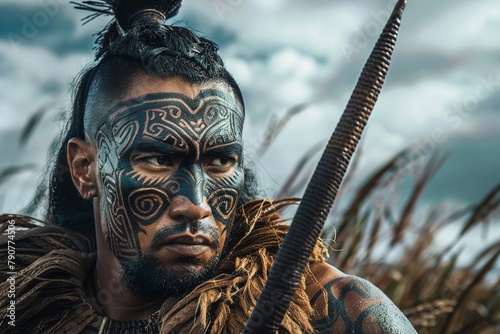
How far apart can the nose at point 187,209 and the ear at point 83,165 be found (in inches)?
18.7

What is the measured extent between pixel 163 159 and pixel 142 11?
805 millimetres

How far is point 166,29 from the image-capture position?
3064 mm

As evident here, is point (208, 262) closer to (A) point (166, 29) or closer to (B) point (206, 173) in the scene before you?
(B) point (206, 173)

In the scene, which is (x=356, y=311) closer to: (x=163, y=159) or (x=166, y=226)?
(x=166, y=226)

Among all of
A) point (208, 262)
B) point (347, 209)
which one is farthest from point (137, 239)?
point (347, 209)

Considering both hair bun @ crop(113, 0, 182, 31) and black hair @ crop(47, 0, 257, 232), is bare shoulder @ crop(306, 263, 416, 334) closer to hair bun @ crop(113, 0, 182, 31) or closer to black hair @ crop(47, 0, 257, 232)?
black hair @ crop(47, 0, 257, 232)

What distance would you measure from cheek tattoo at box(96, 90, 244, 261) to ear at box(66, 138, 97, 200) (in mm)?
159

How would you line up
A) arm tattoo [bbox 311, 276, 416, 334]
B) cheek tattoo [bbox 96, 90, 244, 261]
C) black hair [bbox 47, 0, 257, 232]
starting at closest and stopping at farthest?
arm tattoo [bbox 311, 276, 416, 334] → cheek tattoo [bbox 96, 90, 244, 261] → black hair [bbox 47, 0, 257, 232]

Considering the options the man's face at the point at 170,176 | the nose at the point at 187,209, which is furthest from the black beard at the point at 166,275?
the nose at the point at 187,209

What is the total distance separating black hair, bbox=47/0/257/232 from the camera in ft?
9.48

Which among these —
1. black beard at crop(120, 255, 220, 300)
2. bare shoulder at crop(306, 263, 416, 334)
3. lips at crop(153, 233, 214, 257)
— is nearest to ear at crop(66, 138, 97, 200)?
black beard at crop(120, 255, 220, 300)

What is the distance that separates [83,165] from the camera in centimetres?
309

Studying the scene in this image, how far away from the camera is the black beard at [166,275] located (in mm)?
2684

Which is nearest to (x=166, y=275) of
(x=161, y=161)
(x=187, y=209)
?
(x=187, y=209)
